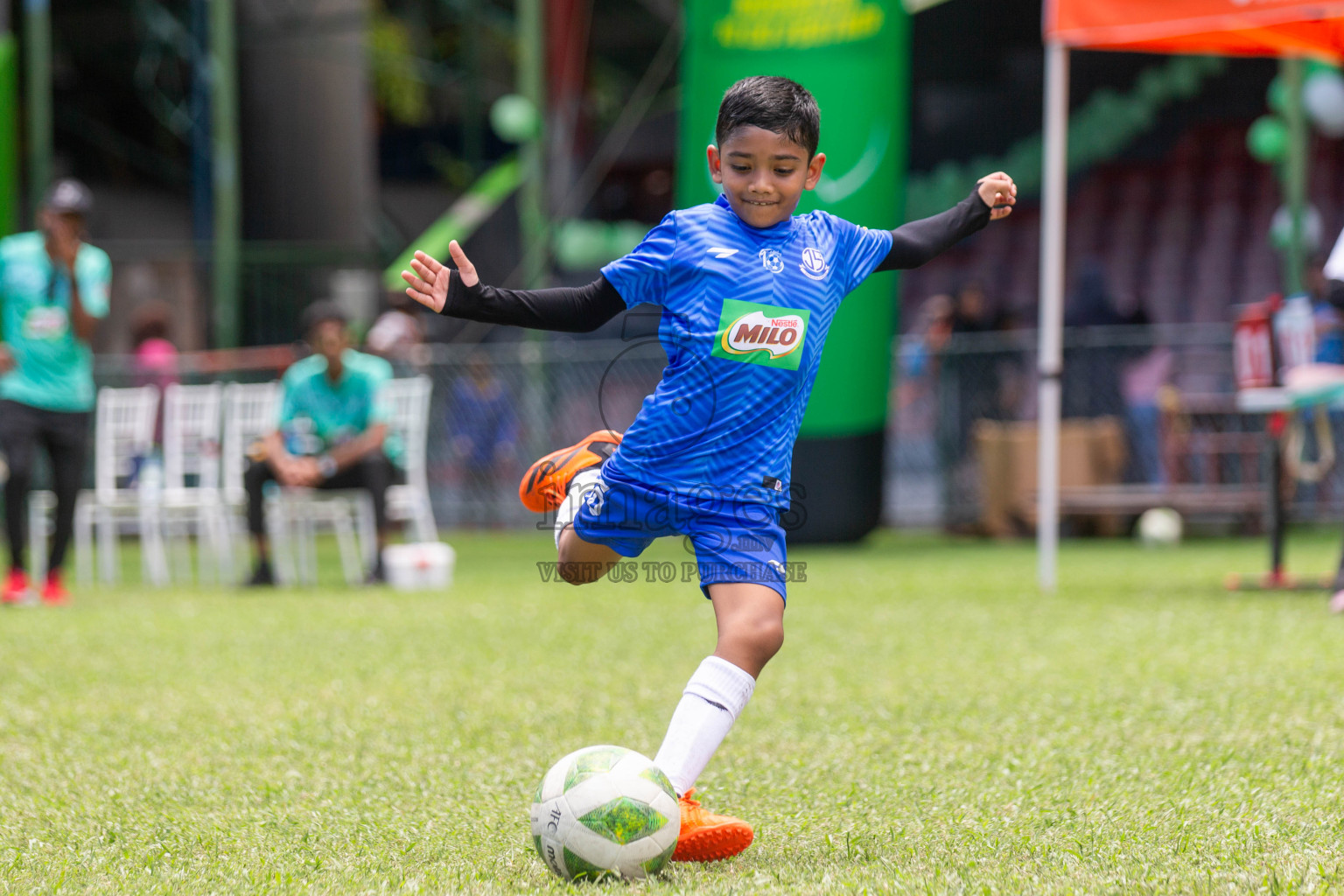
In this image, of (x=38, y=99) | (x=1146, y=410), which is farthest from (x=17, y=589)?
(x=38, y=99)

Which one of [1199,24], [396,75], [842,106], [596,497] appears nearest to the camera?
[596,497]

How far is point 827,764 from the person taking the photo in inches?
170

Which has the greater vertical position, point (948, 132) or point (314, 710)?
point (948, 132)

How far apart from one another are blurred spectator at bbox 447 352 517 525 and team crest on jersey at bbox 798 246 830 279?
11385 mm

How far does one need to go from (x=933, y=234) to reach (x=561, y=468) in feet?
3.64

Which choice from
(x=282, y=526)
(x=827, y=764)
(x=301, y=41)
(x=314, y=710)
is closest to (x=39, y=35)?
(x=301, y=41)

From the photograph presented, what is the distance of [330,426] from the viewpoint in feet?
32.9

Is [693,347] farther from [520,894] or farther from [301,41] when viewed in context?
[301,41]

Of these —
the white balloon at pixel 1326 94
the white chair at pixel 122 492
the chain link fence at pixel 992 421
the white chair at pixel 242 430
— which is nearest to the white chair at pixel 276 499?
the white chair at pixel 242 430

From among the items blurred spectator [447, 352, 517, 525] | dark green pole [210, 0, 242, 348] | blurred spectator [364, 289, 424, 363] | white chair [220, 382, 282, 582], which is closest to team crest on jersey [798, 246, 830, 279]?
white chair [220, 382, 282, 582]

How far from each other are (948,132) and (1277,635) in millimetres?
12915

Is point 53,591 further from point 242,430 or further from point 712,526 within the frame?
point 712,526

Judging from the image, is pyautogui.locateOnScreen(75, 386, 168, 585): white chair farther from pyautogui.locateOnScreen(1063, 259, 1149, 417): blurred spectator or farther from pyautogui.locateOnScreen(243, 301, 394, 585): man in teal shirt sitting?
pyautogui.locateOnScreen(1063, 259, 1149, 417): blurred spectator

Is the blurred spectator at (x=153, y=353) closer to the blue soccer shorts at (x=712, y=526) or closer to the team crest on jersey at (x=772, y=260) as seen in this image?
the blue soccer shorts at (x=712, y=526)
